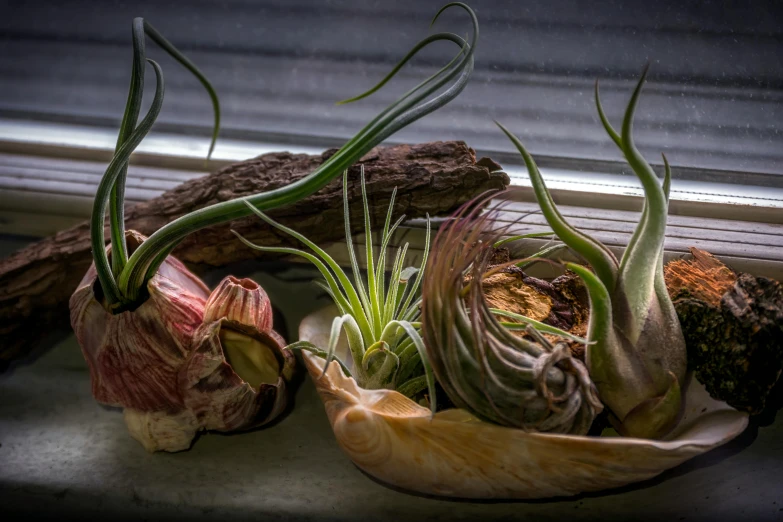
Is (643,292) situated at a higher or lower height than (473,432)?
higher

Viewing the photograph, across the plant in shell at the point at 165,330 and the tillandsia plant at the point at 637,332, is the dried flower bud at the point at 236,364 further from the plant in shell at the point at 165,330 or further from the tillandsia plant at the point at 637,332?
the tillandsia plant at the point at 637,332

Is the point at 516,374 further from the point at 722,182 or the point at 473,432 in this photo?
the point at 722,182

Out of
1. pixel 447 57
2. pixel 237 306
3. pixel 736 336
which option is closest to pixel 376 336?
pixel 237 306

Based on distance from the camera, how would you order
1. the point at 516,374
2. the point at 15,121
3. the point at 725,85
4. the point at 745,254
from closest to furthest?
1. the point at 516,374
2. the point at 745,254
3. the point at 725,85
4. the point at 15,121

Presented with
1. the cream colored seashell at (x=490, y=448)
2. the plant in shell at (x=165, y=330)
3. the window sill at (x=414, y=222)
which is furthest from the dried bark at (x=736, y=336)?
the plant in shell at (x=165, y=330)

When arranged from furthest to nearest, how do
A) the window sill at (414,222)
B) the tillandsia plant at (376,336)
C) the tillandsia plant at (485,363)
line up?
the window sill at (414,222) < the tillandsia plant at (376,336) < the tillandsia plant at (485,363)

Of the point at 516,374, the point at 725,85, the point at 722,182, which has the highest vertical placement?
the point at 725,85

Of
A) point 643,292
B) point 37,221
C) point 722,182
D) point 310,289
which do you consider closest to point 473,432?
point 643,292
